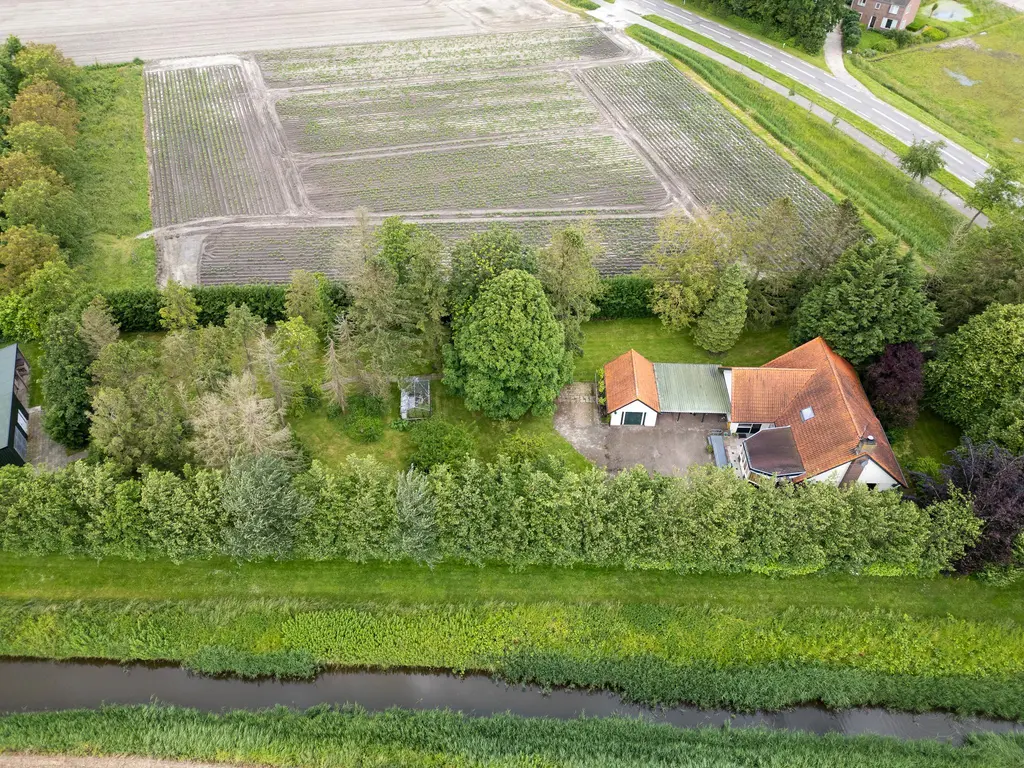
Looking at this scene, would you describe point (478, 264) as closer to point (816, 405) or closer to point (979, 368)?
point (816, 405)

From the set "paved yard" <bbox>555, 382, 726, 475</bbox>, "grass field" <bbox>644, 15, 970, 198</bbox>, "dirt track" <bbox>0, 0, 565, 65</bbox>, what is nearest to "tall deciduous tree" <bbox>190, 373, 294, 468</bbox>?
"paved yard" <bbox>555, 382, 726, 475</bbox>

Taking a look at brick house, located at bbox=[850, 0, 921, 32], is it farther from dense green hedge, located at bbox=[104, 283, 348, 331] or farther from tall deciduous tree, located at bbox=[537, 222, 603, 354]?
dense green hedge, located at bbox=[104, 283, 348, 331]

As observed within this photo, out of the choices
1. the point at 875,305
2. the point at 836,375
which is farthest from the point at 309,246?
the point at 875,305

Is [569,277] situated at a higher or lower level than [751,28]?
lower

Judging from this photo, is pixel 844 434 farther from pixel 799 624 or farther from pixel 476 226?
pixel 476 226

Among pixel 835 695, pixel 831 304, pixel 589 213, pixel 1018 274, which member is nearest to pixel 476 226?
pixel 589 213

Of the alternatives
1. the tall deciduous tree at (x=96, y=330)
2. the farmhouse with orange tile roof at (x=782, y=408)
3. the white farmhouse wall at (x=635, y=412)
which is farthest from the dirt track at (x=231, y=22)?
the white farmhouse wall at (x=635, y=412)
